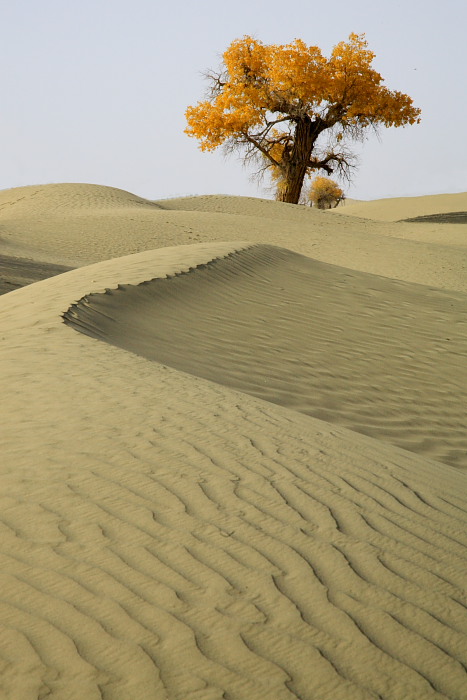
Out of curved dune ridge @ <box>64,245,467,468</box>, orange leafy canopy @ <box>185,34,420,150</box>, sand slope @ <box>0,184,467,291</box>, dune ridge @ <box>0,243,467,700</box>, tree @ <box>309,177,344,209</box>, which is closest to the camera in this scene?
dune ridge @ <box>0,243,467,700</box>

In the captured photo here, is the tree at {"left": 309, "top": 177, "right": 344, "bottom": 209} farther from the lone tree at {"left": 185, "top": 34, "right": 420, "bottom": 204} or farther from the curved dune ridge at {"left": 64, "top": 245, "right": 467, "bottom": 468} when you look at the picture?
the curved dune ridge at {"left": 64, "top": 245, "right": 467, "bottom": 468}

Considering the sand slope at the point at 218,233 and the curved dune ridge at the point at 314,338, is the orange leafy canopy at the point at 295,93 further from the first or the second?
the curved dune ridge at the point at 314,338

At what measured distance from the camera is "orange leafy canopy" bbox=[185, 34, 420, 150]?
30.3m

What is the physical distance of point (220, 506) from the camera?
11.3 ft

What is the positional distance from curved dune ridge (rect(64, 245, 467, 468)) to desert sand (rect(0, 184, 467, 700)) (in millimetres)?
40

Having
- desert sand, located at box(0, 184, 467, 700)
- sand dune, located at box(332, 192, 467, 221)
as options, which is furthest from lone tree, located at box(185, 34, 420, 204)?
desert sand, located at box(0, 184, 467, 700)

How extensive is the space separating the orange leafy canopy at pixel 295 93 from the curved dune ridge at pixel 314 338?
20254mm

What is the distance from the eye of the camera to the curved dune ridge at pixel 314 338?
6887 millimetres

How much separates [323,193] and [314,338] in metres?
55.0

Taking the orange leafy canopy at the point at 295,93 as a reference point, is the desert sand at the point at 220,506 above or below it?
below

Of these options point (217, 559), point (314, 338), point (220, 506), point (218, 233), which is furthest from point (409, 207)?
point (217, 559)

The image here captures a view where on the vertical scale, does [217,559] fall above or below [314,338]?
below

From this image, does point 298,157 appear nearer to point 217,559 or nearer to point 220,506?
point 220,506

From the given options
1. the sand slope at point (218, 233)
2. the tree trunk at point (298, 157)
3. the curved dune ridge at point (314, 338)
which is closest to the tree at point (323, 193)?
the tree trunk at point (298, 157)
